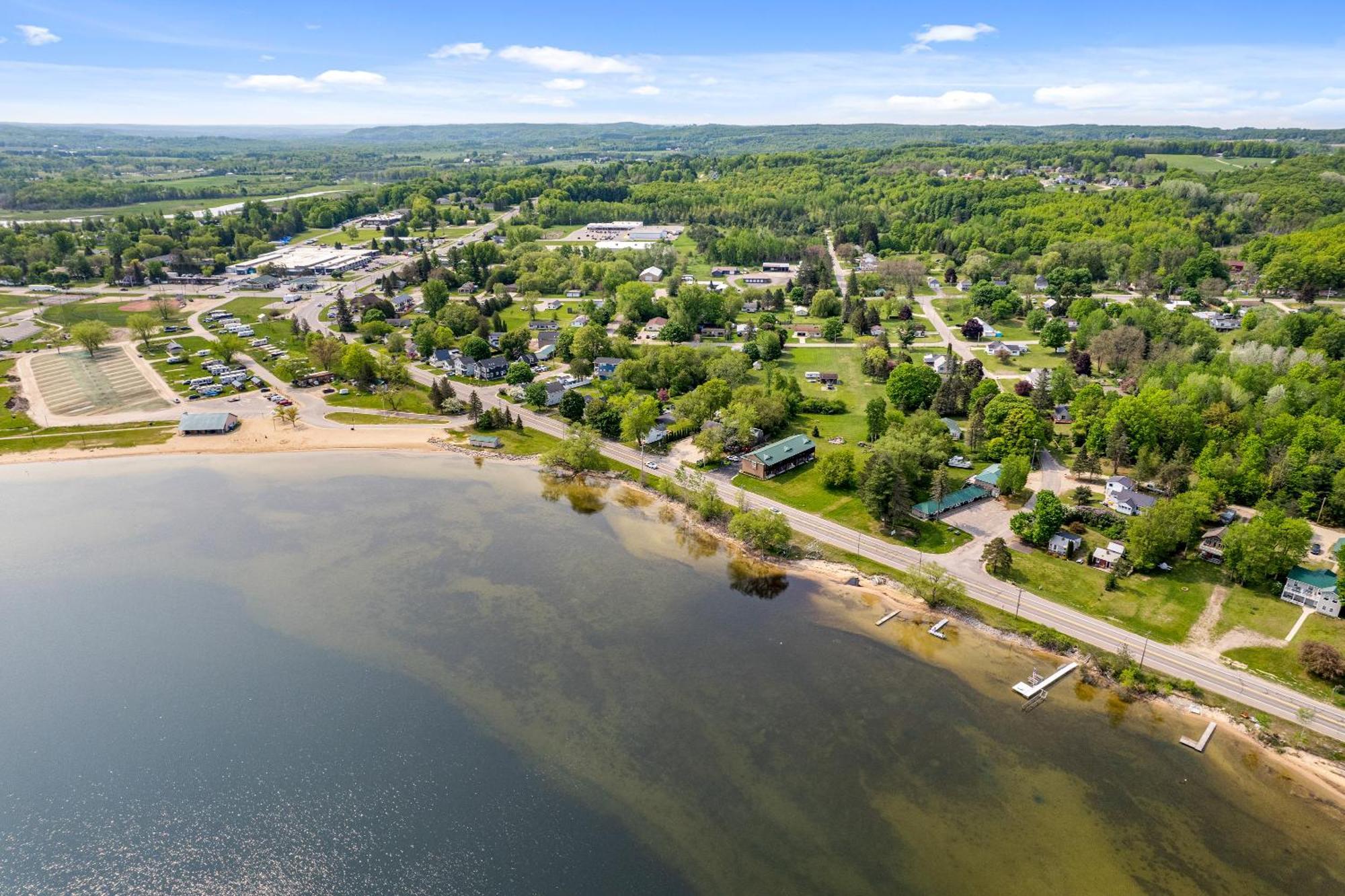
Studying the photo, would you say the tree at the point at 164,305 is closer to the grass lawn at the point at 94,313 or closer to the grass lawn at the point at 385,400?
the grass lawn at the point at 94,313

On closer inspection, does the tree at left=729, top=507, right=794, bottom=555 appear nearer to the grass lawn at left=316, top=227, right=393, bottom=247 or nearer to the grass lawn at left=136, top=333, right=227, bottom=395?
the grass lawn at left=136, top=333, right=227, bottom=395

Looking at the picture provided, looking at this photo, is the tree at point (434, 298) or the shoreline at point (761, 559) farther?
the tree at point (434, 298)

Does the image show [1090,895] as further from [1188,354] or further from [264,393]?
[264,393]

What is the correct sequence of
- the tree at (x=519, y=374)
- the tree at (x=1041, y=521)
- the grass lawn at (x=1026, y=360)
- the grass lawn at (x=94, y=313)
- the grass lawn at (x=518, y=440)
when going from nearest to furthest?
the tree at (x=1041, y=521) < the grass lawn at (x=518, y=440) < the tree at (x=519, y=374) < the grass lawn at (x=1026, y=360) < the grass lawn at (x=94, y=313)

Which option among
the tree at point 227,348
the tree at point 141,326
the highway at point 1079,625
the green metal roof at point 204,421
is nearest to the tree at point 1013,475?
the highway at point 1079,625

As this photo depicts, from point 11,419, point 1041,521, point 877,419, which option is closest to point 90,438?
point 11,419

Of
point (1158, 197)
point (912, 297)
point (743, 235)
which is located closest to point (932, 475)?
point (912, 297)

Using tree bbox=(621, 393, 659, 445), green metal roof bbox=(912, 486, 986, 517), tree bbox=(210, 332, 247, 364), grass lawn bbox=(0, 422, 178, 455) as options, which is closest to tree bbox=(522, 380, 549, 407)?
tree bbox=(621, 393, 659, 445)
